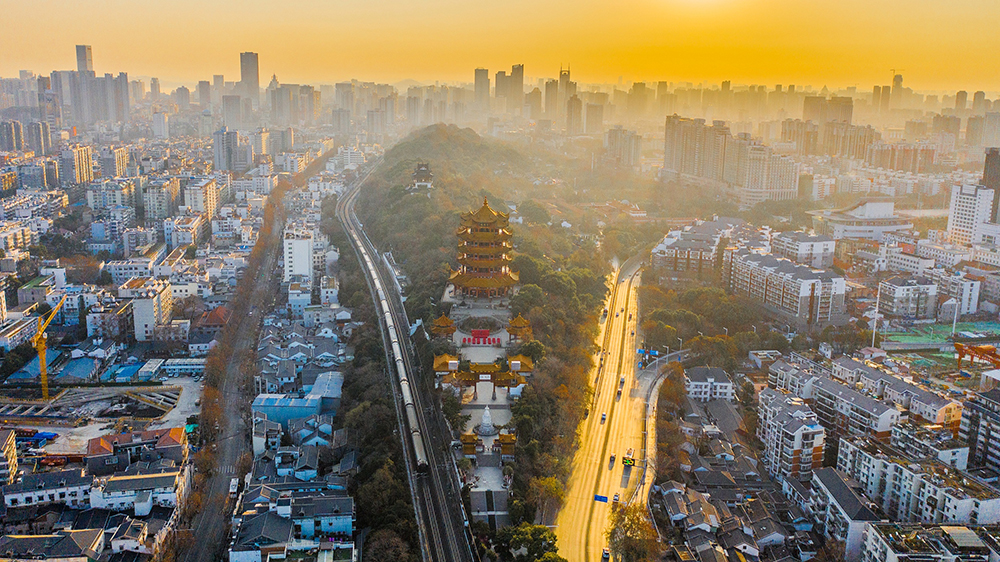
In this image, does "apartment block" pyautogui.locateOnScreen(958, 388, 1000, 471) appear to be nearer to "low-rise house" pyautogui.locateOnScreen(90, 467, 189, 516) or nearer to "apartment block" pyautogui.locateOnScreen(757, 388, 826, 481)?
"apartment block" pyautogui.locateOnScreen(757, 388, 826, 481)

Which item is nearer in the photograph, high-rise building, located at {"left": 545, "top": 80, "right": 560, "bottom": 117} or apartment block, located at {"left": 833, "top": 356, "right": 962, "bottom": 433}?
apartment block, located at {"left": 833, "top": 356, "right": 962, "bottom": 433}

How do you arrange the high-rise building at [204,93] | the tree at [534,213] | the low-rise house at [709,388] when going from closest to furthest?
the low-rise house at [709,388] → the tree at [534,213] → the high-rise building at [204,93]

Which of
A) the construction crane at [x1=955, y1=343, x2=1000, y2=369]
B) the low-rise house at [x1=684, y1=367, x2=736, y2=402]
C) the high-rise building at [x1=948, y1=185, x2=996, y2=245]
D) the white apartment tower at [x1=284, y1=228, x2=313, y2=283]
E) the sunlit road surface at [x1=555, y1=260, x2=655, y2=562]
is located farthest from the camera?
the high-rise building at [x1=948, y1=185, x2=996, y2=245]

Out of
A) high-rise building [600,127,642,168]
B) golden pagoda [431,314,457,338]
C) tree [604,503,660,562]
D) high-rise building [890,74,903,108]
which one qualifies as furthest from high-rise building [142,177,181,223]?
high-rise building [890,74,903,108]

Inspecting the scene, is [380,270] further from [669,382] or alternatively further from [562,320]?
[669,382]

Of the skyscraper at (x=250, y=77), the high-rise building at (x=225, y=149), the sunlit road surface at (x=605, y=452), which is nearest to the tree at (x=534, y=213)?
the sunlit road surface at (x=605, y=452)

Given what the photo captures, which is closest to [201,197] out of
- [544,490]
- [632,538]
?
[544,490]

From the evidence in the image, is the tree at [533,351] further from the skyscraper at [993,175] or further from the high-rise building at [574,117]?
the high-rise building at [574,117]
